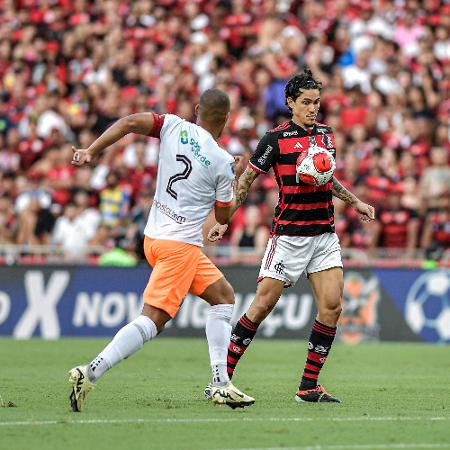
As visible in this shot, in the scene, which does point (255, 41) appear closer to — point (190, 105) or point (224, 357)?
point (190, 105)

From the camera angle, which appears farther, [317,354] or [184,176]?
[317,354]

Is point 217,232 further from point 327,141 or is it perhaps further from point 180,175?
point 327,141

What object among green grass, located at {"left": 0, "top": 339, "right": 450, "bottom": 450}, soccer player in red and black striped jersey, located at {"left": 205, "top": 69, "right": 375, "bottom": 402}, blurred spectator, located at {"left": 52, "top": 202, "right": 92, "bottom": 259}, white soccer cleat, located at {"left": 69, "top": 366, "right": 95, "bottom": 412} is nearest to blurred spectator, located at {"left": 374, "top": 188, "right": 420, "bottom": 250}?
green grass, located at {"left": 0, "top": 339, "right": 450, "bottom": 450}

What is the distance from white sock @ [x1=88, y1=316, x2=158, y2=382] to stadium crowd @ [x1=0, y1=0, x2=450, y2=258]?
11125mm

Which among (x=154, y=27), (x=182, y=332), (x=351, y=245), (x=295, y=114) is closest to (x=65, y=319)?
(x=182, y=332)

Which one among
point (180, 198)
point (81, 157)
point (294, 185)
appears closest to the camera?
point (81, 157)

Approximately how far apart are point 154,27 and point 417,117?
22.6 feet

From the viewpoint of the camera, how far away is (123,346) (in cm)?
860

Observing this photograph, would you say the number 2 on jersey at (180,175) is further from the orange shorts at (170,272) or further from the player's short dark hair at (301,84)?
the player's short dark hair at (301,84)

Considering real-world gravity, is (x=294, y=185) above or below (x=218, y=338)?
above

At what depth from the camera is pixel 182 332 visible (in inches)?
777

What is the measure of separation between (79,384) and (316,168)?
8.73ft

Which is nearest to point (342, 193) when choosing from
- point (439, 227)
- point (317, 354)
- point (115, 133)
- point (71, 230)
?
point (317, 354)

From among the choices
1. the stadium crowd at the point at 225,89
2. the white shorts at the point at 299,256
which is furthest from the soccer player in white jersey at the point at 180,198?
the stadium crowd at the point at 225,89
